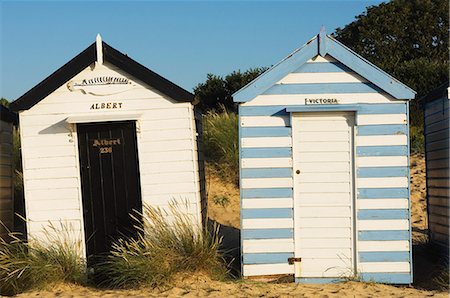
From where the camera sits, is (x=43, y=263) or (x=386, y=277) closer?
(x=386, y=277)

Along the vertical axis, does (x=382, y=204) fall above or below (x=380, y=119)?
below

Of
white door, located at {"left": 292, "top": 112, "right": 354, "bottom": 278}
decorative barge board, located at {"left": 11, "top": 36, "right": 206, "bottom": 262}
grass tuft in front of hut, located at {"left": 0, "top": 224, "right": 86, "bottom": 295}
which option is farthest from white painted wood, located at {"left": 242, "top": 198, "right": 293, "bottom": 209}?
grass tuft in front of hut, located at {"left": 0, "top": 224, "right": 86, "bottom": 295}

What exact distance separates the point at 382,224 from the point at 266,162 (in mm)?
1832

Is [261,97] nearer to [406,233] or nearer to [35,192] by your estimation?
[406,233]

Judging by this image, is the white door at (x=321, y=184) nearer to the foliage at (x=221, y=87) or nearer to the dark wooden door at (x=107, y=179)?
the dark wooden door at (x=107, y=179)

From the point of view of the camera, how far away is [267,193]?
8.35 m

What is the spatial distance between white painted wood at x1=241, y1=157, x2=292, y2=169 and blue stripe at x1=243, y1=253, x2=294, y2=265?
124 cm

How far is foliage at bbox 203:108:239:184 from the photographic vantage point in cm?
1446

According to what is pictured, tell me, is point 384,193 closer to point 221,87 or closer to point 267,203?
point 267,203

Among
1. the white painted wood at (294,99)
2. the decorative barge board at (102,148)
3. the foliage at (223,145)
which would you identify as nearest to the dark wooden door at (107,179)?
the decorative barge board at (102,148)

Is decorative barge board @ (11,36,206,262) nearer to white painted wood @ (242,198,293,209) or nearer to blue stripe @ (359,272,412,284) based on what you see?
white painted wood @ (242,198,293,209)

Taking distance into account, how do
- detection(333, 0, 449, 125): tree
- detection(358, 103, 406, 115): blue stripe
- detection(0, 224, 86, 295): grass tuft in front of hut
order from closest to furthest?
1. detection(358, 103, 406, 115): blue stripe
2. detection(0, 224, 86, 295): grass tuft in front of hut
3. detection(333, 0, 449, 125): tree

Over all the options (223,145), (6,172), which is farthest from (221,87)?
(6,172)

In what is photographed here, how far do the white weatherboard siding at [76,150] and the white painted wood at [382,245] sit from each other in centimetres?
246
